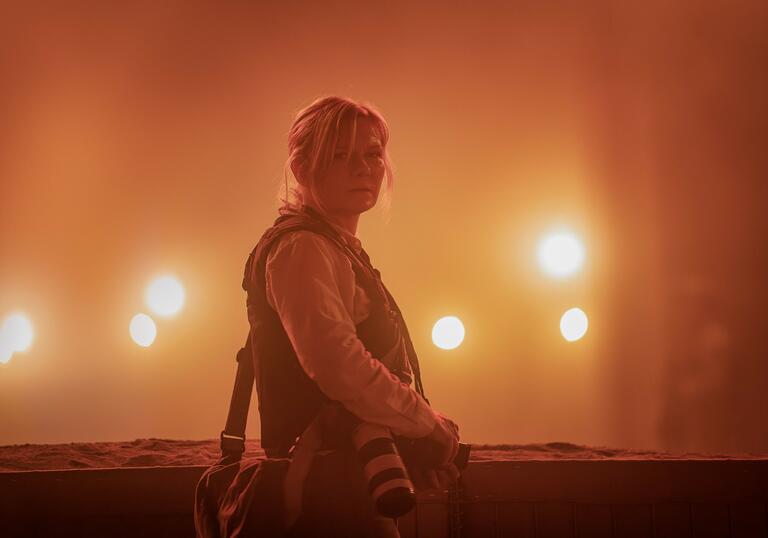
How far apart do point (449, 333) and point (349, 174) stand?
4055 millimetres

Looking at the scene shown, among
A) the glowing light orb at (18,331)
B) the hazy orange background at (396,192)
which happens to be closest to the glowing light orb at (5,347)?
the glowing light orb at (18,331)

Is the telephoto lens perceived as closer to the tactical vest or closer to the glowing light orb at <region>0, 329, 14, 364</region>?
the tactical vest

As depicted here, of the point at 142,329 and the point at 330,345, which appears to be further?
the point at 142,329

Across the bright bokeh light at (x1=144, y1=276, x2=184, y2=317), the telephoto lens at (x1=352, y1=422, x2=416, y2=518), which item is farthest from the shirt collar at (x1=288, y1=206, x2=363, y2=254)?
the bright bokeh light at (x1=144, y1=276, x2=184, y2=317)

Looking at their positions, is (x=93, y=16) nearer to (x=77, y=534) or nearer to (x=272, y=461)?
(x=77, y=534)

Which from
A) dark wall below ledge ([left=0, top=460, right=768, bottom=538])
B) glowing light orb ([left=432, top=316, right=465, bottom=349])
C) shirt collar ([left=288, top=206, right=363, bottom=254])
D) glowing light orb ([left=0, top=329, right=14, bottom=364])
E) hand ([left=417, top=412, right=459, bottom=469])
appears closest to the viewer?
hand ([left=417, top=412, right=459, bottom=469])

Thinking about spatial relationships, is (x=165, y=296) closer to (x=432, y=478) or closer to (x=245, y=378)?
(x=245, y=378)

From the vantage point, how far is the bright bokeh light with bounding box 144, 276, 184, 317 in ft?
16.3

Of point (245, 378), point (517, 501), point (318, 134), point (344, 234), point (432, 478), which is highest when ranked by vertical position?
point (318, 134)

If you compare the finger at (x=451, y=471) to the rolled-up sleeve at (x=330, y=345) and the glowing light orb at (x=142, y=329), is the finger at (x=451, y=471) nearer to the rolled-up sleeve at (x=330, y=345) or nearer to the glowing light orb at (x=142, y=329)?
the rolled-up sleeve at (x=330, y=345)

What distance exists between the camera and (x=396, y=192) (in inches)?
203

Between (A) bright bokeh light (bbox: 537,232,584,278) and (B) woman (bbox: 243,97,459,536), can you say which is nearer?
(B) woman (bbox: 243,97,459,536)

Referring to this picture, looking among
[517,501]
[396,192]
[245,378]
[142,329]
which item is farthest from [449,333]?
[245,378]

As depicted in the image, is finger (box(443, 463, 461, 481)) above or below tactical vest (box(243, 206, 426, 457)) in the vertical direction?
below
